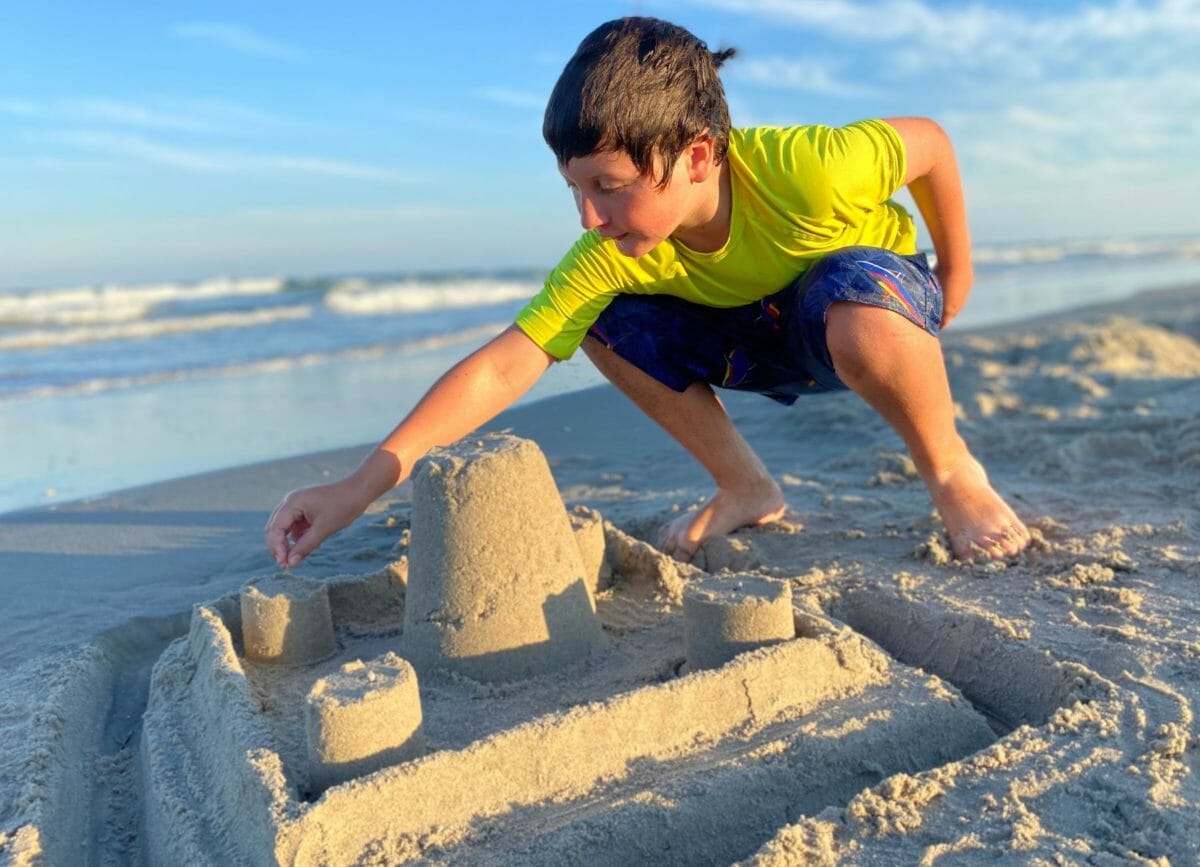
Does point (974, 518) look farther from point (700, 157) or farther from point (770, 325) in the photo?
point (700, 157)

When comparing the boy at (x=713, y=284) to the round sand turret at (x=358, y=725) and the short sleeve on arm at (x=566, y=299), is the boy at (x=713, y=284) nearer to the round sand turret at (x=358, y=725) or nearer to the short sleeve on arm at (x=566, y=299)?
the short sleeve on arm at (x=566, y=299)

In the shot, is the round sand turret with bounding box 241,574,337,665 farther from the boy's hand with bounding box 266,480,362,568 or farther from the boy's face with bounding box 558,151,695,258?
the boy's face with bounding box 558,151,695,258

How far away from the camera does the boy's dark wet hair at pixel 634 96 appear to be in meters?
2.17

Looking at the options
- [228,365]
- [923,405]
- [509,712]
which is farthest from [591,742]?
[228,365]

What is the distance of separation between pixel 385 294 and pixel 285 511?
15.7 meters

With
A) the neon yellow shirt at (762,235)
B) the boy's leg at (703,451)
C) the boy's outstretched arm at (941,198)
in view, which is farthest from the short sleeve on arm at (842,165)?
the boy's leg at (703,451)

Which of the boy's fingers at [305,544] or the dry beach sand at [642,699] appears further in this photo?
the boy's fingers at [305,544]

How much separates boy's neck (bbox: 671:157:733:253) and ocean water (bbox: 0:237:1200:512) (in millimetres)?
1219

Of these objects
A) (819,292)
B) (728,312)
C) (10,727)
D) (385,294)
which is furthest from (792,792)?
(385,294)

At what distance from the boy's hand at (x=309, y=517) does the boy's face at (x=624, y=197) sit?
2.92ft

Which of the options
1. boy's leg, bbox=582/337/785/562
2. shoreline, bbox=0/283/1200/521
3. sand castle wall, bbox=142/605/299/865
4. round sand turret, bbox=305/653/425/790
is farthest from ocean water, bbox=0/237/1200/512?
round sand turret, bbox=305/653/425/790

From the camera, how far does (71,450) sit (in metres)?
5.20

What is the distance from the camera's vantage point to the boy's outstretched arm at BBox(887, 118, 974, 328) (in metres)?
2.85

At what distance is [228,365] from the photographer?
27.8 feet
